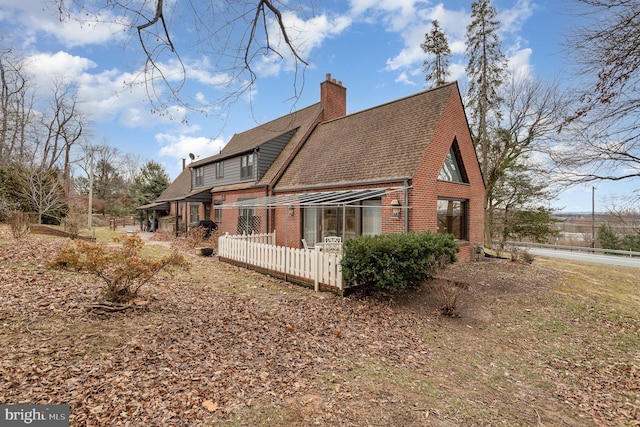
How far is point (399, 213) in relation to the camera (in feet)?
32.9

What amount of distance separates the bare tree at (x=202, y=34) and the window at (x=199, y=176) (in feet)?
60.2

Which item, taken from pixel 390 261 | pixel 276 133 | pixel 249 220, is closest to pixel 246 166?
pixel 276 133

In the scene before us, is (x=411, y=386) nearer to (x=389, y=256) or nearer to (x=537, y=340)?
(x=389, y=256)

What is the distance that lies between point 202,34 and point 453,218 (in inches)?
446

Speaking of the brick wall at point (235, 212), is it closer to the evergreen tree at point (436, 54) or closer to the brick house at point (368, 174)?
the brick house at point (368, 174)

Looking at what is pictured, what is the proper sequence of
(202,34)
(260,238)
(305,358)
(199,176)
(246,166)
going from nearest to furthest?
(202,34) < (305,358) < (260,238) < (246,166) < (199,176)

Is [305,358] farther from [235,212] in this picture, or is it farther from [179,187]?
[179,187]

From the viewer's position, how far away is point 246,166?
17422 millimetres

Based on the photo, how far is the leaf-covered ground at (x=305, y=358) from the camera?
3.10 meters

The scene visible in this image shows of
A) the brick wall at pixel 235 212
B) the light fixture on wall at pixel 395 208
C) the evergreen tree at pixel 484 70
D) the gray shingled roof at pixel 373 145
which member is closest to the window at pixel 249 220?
the brick wall at pixel 235 212

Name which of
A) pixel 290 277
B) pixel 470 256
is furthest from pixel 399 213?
pixel 470 256

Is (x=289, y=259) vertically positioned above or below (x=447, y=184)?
below

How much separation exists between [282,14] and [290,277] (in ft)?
21.7

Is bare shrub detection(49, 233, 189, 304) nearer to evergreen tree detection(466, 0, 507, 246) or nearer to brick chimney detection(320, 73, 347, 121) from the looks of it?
brick chimney detection(320, 73, 347, 121)
